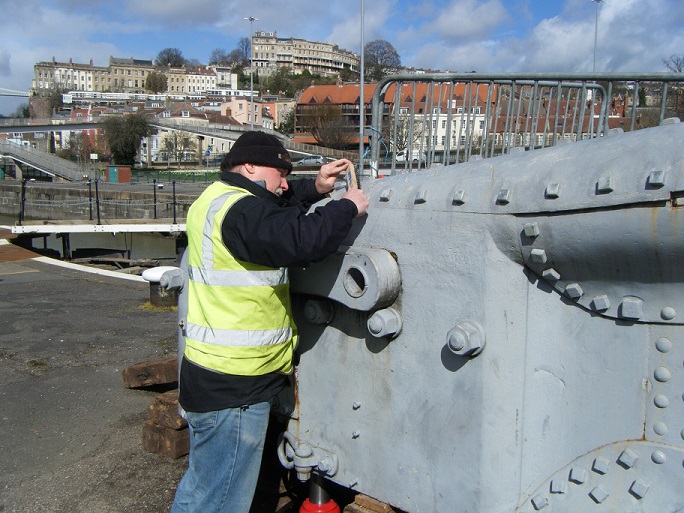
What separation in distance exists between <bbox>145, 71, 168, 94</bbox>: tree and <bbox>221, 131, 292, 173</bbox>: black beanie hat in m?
148

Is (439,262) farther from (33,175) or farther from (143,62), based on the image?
(143,62)

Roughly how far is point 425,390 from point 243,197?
991 mm

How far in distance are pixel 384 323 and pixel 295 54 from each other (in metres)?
163

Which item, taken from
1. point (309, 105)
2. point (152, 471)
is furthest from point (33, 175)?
point (152, 471)

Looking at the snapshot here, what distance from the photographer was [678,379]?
1.99 metres

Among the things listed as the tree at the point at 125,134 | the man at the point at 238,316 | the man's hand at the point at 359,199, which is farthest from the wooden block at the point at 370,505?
the tree at the point at 125,134

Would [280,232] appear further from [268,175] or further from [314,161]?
[314,161]

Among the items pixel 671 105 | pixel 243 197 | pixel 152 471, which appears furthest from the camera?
pixel 671 105

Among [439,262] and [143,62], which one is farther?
[143,62]

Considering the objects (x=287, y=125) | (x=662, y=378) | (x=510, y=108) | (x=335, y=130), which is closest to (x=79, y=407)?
(x=510, y=108)

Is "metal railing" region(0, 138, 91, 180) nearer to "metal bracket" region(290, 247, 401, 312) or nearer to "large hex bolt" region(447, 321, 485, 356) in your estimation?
"metal bracket" region(290, 247, 401, 312)

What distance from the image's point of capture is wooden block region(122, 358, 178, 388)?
4395 mm

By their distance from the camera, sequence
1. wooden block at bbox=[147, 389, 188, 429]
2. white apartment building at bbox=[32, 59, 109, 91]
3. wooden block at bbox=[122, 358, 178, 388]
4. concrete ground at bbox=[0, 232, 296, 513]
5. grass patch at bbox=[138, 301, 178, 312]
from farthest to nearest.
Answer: white apartment building at bbox=[32, 59, 109, 91], grass patch at bbox=[138, 301, 178, 312], wooden block at bbox=[122, 358, 178, 388], wooden block at bbox=[147, 389, 188, 429], concrete ground at bbox=[0, 232, 296, 513]

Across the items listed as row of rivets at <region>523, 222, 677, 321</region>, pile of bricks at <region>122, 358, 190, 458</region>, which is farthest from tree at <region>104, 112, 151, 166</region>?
row of rivets at <region>523, 222, 677, 321</region>
